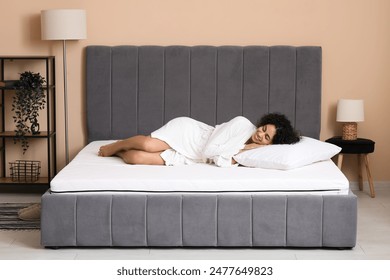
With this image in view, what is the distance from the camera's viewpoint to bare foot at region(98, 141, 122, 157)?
510cm

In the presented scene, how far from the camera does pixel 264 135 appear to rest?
495cm

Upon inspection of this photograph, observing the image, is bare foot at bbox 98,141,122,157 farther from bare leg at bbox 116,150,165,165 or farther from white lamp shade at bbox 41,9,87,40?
white lamp shade at bbox 41,9,87,40

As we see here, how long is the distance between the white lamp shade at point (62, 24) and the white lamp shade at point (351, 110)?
191cm

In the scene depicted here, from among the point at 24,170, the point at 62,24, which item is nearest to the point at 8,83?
the point at 62,24

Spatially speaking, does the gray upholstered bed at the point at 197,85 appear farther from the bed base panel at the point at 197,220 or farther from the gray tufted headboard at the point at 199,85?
the bed base panel at the point at 197,220

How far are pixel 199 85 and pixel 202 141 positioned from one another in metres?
0.78

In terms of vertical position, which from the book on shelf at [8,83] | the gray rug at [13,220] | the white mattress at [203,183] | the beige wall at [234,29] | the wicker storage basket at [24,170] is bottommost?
the gray rug at [13,220]

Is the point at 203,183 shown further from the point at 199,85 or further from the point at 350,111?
the point at 350,111

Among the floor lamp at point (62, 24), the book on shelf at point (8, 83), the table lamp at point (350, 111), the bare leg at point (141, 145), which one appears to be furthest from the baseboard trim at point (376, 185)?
the book on shelf at point (8, 83)

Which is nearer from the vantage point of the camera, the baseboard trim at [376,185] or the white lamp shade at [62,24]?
the white lamp shade at [62,24]

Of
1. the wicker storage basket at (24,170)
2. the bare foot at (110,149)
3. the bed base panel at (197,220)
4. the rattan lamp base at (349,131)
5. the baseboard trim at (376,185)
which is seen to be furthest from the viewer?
the baseboard trim at (376,185)

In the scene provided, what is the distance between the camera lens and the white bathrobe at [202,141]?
4.89 metres
